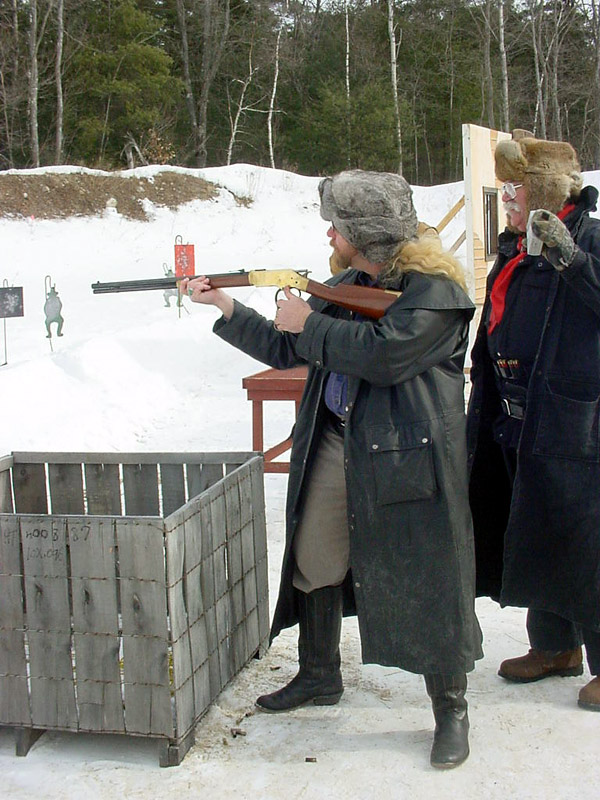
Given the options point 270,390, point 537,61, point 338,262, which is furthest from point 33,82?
point 338,262

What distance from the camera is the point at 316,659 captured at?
290 centimetres

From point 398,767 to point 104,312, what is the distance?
12.2 meters

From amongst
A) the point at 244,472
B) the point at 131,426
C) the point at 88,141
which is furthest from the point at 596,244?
the point at 88,141

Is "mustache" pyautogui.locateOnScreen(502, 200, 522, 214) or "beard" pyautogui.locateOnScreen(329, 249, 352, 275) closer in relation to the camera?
"beard" pyautogui.locateOnScreen(329, 249, 352, 275)

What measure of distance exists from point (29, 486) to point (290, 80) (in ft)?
99.6

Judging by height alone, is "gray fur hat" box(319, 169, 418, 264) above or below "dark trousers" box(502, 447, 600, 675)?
above

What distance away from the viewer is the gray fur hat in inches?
97.4

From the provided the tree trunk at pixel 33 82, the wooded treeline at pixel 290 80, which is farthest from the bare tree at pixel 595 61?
the tree trunk at pixel 33 82

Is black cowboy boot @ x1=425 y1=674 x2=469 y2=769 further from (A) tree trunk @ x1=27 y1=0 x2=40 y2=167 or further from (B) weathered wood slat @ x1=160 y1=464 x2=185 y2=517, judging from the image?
(A) tree trunk @ x1=27 y1=0 x2=40 y2=167

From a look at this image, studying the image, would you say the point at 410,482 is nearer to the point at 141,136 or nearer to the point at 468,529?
the point at 468,529

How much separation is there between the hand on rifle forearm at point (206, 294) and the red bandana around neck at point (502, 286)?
0.85m

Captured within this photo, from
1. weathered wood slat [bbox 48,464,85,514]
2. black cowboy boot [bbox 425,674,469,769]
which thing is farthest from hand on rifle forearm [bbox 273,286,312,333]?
weathered wood slat [bbox 48,464,85,514]

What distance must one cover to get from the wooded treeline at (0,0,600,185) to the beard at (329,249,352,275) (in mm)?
22199

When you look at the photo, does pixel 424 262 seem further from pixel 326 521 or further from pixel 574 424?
pixel 326 521
